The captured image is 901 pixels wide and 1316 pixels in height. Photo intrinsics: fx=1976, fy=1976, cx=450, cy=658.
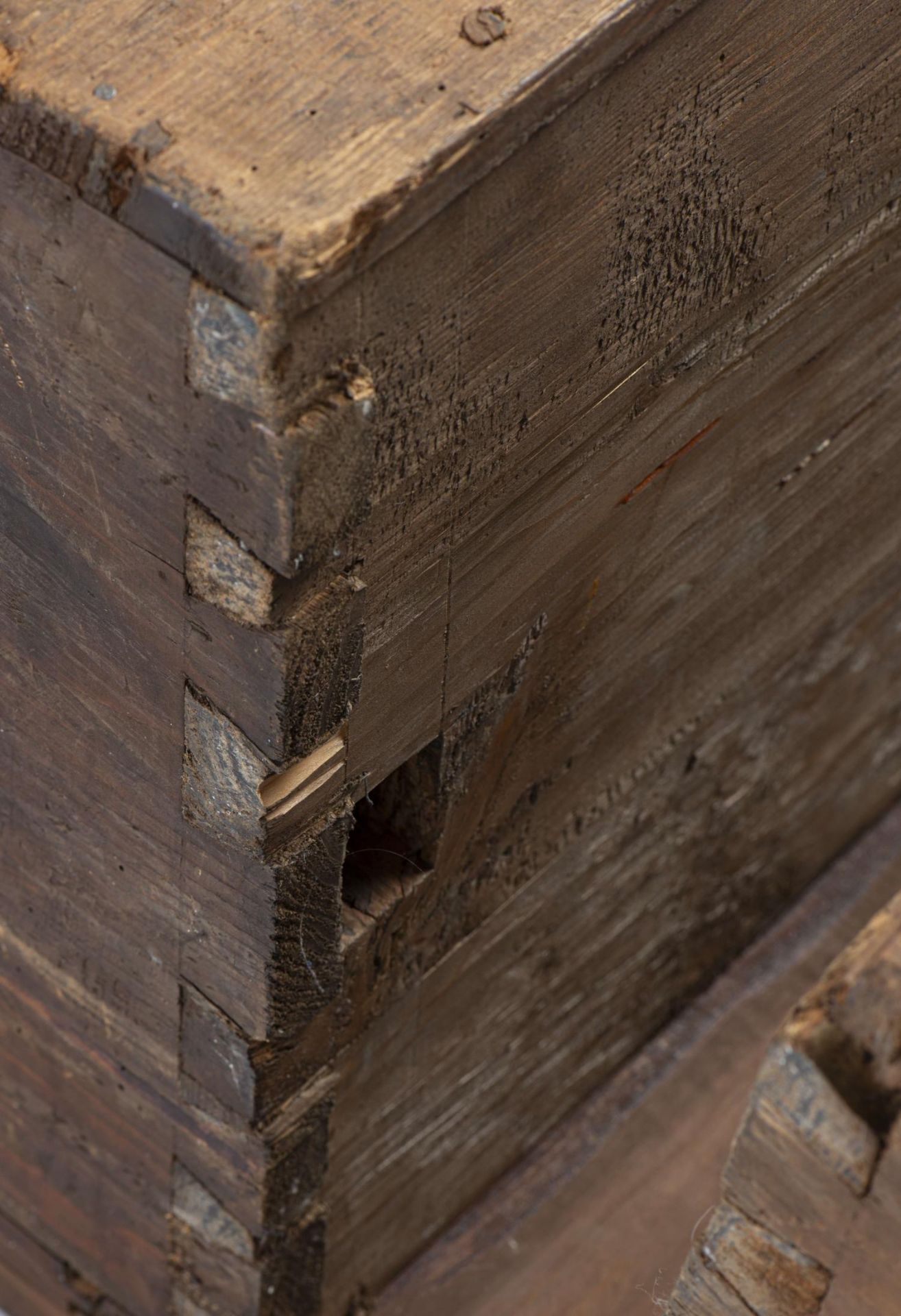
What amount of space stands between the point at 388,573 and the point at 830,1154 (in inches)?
30.2

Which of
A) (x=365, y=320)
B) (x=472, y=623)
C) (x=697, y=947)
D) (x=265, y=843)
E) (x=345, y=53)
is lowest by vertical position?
(x=697, y=947)

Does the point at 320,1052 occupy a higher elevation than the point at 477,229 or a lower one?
lower

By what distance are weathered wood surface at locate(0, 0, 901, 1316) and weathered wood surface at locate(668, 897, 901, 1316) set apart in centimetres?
65

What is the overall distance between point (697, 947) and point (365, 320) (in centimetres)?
226

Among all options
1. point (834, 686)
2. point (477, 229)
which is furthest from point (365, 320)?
point (834, 686)

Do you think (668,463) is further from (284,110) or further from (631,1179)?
(631,1179)

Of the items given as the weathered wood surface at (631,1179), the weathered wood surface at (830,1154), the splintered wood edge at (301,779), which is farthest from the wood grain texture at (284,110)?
the weathered wood surface at (631,1179)

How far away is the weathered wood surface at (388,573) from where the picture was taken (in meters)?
1.90

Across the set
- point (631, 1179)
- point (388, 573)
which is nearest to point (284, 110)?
point (388, 573)

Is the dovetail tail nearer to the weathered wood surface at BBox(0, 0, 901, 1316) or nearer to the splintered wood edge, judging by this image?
the weathered wood surface at BBox(0, 0, 901, 1316)

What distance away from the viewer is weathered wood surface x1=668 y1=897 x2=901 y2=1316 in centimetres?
182

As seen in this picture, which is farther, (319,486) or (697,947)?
(697,947)

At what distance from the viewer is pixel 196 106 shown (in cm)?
188

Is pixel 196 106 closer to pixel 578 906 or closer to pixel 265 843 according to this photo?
pixel 265 843
